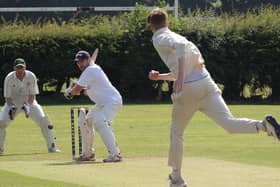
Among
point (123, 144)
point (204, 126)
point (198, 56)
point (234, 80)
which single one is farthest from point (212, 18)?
point (198, 56)

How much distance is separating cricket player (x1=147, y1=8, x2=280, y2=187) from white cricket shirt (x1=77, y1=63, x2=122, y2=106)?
153 inches

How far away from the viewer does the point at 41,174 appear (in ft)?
41.9

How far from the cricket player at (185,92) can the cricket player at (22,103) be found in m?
6.80

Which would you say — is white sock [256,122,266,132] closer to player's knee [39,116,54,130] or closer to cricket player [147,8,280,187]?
cricket player [147,8,280,187]

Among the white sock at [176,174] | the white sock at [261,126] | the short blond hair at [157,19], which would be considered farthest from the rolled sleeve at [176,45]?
the white sock at [176,174]

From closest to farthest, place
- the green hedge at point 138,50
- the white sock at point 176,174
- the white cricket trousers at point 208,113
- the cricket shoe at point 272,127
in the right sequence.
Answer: the cricket shoe at point 272,127
the white cricket trousers at point 208,113
the white sock at point 176,174
the green hedge at point 138,50

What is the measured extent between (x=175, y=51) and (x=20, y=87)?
25.0 ft

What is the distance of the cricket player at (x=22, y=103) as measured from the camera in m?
17.3

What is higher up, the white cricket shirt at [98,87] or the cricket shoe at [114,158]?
the white cricket shirt at [98,87]

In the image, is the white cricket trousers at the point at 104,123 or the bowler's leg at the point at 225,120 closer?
the bowler's leg at the point at 225,120

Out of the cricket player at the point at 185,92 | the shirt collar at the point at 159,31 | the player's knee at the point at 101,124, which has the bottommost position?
the player's knee at the point at 101,124

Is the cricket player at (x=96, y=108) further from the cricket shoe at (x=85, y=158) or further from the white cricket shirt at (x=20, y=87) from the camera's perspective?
the white cricket shirt at (x=20, y=87)

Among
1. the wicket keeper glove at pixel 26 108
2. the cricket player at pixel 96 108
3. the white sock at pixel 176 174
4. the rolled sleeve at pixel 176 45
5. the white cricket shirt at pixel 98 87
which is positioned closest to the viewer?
the rolled sleeve at pixel 176 45

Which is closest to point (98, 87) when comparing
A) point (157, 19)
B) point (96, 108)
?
point (96, 108)
